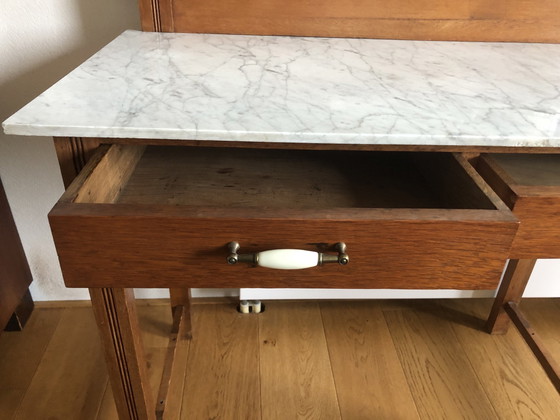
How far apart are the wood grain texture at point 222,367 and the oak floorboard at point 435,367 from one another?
401mm

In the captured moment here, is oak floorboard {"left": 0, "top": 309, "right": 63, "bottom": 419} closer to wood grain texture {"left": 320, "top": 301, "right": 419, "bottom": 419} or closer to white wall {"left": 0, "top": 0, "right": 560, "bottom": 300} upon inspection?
white wall {"left": 0, "top": 0, "right": 560, "bottom": 300}

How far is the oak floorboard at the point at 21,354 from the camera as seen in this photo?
1185mm

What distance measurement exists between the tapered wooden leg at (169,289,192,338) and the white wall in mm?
399

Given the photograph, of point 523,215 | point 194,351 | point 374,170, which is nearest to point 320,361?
point 194,351

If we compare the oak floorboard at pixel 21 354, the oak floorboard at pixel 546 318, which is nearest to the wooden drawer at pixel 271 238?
the oak floorboard at pixel 21 354

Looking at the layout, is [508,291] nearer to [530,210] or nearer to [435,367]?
[435,367]

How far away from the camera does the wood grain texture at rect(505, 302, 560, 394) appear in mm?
1131

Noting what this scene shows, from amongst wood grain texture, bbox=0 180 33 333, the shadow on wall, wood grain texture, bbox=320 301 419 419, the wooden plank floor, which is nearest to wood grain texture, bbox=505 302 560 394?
the wooden plank floor

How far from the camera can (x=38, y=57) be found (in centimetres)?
108

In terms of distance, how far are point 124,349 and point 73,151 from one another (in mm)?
309

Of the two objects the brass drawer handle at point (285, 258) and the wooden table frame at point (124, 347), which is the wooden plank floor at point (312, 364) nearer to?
the wooden table frame at point (124, 347)

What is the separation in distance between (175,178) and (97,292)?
0.83 feet

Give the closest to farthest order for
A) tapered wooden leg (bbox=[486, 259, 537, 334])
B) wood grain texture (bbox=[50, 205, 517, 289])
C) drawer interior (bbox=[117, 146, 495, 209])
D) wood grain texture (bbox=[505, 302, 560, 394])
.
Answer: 1. wood grain texture (bbox=[50, 205, 517, 289])
2. drawer interior (bbox=[117, 146, 495, 209])
3. wood grain texture (bbox=[505, 302, 560, 394])
4. tapered wooden leg (bbox=[486, 259, 537, 334])

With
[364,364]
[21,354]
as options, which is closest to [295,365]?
[364,364]
